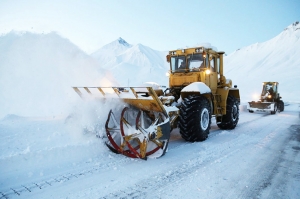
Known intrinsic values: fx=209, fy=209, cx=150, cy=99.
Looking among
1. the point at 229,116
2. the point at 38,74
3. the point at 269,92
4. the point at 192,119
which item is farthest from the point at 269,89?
the point at 38,74

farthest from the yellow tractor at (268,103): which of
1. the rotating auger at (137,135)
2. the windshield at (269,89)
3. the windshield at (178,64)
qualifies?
the rotating auger at (137,135)

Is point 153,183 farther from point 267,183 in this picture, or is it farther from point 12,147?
point 12,147

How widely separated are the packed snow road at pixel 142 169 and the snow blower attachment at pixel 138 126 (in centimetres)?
22

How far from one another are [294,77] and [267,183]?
5402cm

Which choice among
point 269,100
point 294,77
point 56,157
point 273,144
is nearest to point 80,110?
point 56,157

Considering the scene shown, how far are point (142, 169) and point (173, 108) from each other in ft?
5.52

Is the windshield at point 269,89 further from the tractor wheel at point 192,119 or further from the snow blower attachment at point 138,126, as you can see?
the snow blower attachment at point 138,126

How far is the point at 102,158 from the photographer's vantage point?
4.12 m

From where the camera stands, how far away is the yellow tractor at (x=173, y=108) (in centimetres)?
417

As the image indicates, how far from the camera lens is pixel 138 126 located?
4082mm

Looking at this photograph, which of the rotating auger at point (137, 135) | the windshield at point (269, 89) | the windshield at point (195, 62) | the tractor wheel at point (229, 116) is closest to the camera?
the rotating auger at point (137, 135)

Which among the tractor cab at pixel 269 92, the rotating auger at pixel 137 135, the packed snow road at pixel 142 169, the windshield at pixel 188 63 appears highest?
the windshield at pixel 188 63

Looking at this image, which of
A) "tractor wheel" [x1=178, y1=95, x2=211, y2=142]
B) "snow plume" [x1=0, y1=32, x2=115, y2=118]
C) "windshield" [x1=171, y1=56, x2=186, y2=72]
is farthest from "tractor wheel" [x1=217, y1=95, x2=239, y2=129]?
"snow plume" [x1=0, y1=32, x2=115, y2=118]

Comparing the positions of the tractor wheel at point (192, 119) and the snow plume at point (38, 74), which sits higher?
the snow plume at point (38, 74)
